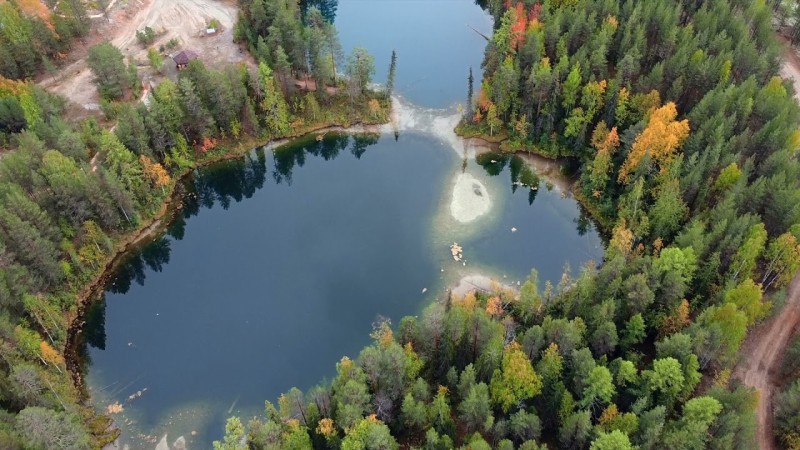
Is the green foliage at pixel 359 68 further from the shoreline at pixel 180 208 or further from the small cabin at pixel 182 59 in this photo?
the small cabin at pixel 182 59

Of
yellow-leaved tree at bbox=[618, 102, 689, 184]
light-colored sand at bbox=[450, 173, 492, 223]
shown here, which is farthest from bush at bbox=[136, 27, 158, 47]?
yellow-leaved tree at bbox=[618, 102, 689, 184]

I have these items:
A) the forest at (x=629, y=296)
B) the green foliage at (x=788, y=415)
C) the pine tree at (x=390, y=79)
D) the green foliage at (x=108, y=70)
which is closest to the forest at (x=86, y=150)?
the green foliage at (x=108, y=70)

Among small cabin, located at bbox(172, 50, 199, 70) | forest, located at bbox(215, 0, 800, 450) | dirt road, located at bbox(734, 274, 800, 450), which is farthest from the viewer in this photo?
small cabin, located at bbox(172, 50, 199, 70)

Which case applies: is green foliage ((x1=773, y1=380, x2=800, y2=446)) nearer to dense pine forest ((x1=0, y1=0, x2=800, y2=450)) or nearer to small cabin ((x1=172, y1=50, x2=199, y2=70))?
dense pine forest ((x1=0, y1=0, x2=800, y2=450))

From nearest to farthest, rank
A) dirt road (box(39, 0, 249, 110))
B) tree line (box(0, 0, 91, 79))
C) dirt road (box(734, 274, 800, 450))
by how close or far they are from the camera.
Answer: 1. dirt road (box(734, 274, 800, 450))
2. tree line (box(0, 0, 91, 79))
3. dirt road (box(39, 0, 249, 110))

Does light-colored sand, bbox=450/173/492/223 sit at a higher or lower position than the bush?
lower

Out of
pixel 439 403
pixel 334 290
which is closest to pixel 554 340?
pixel 439 403

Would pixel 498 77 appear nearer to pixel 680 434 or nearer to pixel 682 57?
pixel 682 57
